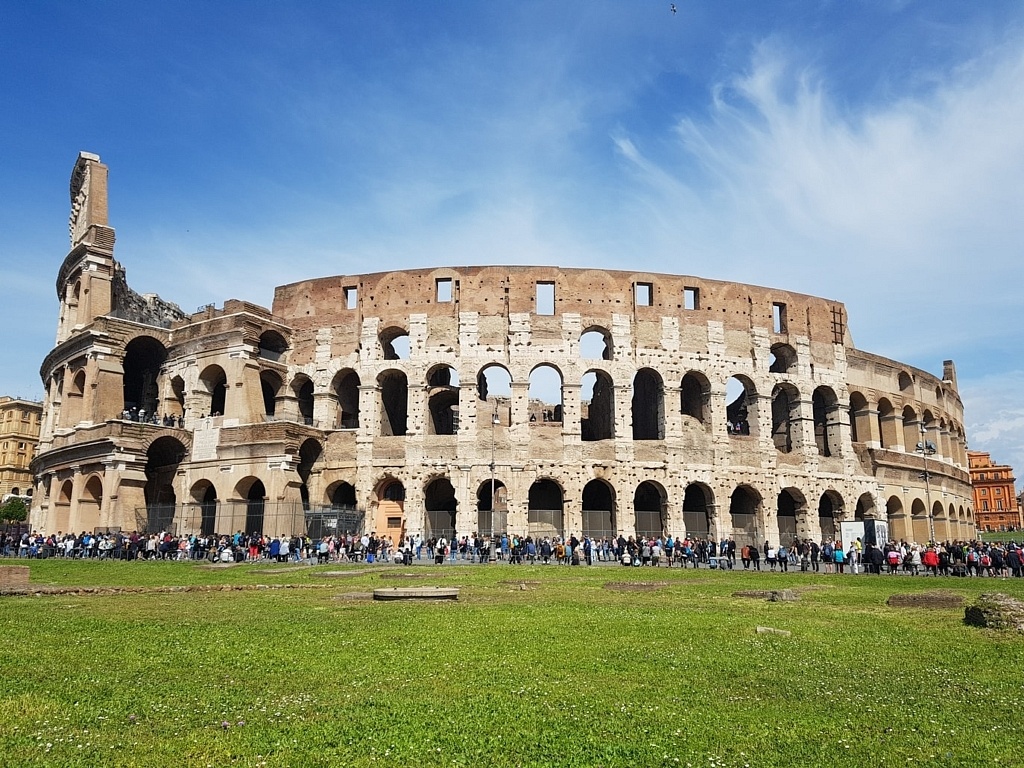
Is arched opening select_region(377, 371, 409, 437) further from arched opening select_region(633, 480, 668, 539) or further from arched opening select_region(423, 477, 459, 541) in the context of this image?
arched opening select_region(633, 480, 668, 539)

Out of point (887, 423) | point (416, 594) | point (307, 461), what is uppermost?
point (887, 423)

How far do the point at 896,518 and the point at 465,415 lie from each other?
75.3 feet

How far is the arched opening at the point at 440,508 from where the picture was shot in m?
34.8

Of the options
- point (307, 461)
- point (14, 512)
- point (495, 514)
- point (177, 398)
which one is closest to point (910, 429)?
point (495, 514)

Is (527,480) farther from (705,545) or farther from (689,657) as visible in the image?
(689,657)

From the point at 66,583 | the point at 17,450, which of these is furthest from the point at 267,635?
the point at 17,450

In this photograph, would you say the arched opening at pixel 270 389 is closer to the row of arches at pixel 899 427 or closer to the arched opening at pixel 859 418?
the arched opening at pixel 859 418

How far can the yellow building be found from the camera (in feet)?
231

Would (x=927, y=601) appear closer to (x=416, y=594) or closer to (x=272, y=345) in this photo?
(x=416, y=594)

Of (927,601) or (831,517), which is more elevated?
(831,517)

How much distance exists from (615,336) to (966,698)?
29.7m

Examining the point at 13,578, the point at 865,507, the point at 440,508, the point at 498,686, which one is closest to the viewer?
the point at 498,686

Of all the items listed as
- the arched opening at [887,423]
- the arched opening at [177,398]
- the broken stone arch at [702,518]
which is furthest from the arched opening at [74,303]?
the arched opening at [887,423]

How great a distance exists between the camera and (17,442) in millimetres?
71125
